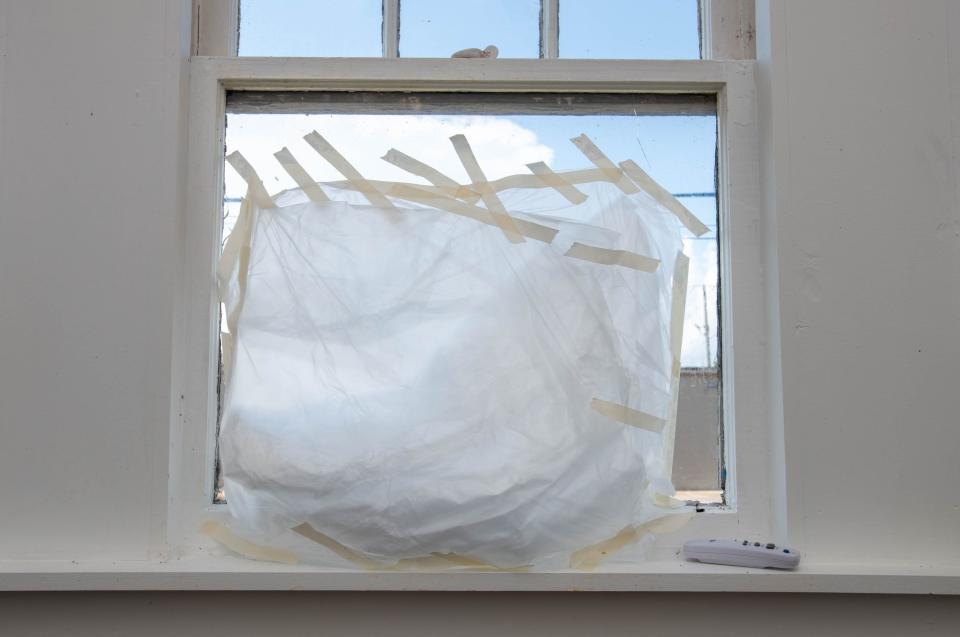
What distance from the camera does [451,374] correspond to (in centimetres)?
120

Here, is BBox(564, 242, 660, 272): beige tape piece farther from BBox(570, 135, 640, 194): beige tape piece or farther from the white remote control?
the white remote control

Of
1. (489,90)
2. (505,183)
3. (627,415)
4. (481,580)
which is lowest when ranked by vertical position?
(481,580)

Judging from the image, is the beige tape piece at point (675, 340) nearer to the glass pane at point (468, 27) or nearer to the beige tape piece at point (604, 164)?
the beige tape piece at point (604, 164)

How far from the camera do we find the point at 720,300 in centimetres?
137

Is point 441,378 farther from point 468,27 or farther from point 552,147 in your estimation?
point 468,27

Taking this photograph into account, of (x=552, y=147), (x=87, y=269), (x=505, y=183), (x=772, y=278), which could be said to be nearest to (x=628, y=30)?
(x=552, y=147)

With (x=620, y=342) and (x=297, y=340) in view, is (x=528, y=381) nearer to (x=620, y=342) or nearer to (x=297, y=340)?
(x=620, y=342)

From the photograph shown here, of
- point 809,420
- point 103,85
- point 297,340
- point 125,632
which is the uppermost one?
point 103,85

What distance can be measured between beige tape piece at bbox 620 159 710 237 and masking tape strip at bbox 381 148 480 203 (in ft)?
Answer: 0.75

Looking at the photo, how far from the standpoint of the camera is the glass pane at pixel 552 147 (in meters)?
Result: 1.35

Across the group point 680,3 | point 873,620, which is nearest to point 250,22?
point 680,3

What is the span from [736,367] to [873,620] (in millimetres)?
371

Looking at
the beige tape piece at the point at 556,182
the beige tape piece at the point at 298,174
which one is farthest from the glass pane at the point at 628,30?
the beige tape piece at the point at 298,174

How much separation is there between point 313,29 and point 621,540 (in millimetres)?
876
